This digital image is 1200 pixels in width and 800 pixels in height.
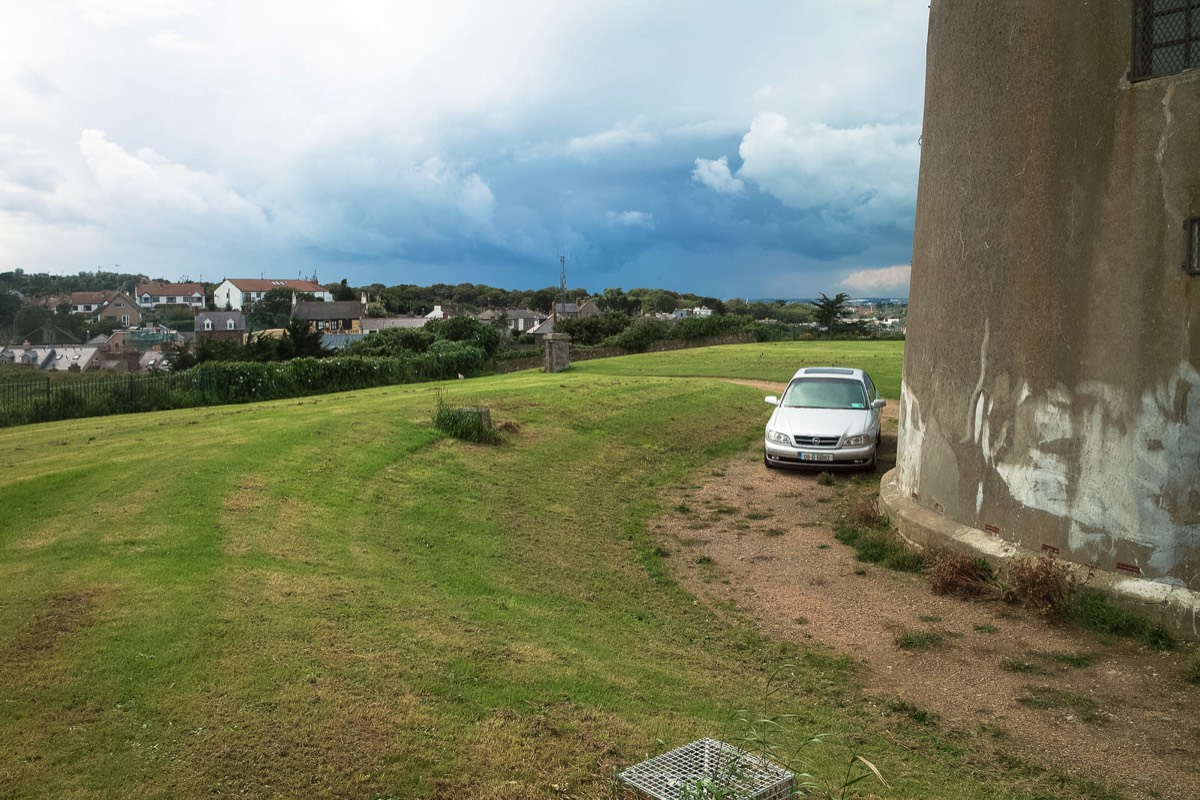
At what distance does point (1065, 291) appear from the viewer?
880 centimetres

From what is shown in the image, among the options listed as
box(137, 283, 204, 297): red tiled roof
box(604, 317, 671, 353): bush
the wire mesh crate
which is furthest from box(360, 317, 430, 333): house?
the wire mesh crate

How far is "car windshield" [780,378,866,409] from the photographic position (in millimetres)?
16797

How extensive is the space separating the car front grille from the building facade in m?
4.77

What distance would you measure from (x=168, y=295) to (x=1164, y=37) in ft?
568

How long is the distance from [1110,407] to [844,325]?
48.7 metres

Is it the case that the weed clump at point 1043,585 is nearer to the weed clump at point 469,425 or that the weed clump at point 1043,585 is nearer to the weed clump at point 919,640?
the weed clump at point 919,640

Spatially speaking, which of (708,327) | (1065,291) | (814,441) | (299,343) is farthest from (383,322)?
(1065,291)

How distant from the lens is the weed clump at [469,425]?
1633cm

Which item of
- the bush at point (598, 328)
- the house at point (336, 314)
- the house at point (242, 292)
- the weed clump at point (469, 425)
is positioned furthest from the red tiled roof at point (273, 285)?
the weed clump at point (469, 425)

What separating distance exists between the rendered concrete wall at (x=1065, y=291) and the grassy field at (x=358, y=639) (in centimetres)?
325

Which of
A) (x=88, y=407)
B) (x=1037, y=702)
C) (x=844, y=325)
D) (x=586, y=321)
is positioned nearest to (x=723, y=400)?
(x=1037, y=702)

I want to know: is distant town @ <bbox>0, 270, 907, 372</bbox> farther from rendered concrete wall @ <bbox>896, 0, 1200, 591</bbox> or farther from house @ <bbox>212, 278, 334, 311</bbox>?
rendered concrete wall @ <bbox>896, 0, 1200, 591</bbox>

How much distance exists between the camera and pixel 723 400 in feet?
75.0

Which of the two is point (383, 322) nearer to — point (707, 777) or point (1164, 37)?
point (1164, 37)
